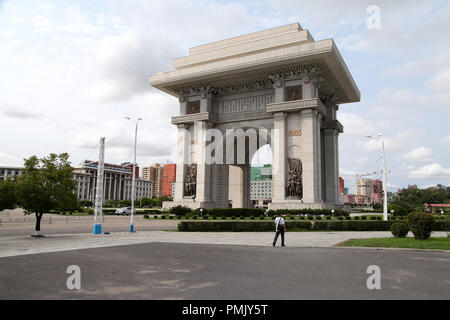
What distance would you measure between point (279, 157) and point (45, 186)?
25.7m

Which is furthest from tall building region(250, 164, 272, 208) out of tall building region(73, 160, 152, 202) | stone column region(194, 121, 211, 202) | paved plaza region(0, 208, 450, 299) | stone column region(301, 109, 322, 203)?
paved plaza region(0, 208, 450, 299)

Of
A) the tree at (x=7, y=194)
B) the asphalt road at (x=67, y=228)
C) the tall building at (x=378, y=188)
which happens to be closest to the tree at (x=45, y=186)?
the tree at (x=7, y=194)

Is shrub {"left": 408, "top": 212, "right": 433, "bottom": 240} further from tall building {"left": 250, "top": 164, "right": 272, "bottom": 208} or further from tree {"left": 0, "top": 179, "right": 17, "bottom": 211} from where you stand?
tall building {"left": 250, "top": 164, "right": 272, "bottom": 208}

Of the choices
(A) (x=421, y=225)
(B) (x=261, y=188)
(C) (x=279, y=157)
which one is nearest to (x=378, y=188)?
(B) (x=261, y=188)

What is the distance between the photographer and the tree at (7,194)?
18781mm

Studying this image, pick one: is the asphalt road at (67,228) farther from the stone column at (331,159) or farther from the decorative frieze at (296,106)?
the stone column at (331,159)

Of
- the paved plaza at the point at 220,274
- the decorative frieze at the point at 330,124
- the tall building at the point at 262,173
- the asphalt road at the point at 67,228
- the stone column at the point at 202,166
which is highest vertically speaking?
the tall building at the point at 262,173

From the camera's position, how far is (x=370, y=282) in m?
7.93

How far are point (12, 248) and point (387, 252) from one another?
51.6 feet

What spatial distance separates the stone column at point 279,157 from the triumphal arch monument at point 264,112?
114 mm

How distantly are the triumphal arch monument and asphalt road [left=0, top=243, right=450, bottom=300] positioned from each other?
2491 cm

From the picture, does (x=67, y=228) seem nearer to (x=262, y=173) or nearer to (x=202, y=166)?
(x=202, y=166)
